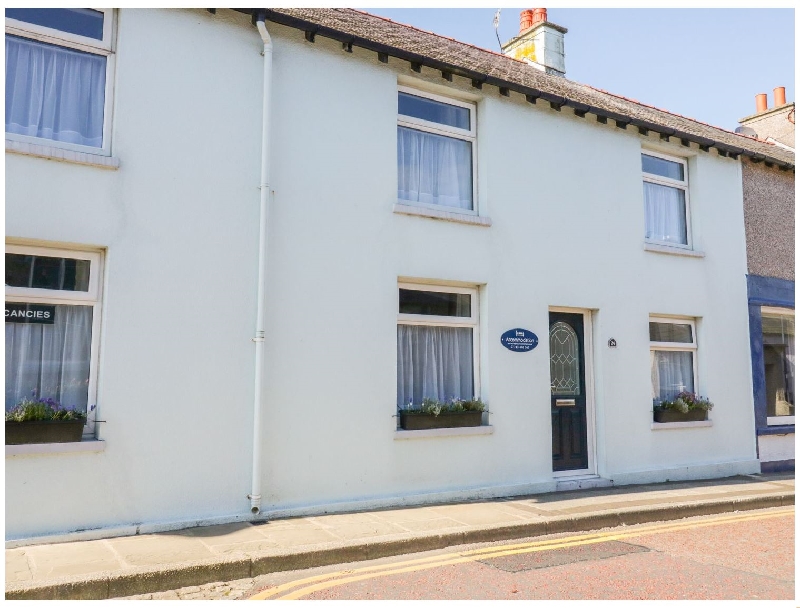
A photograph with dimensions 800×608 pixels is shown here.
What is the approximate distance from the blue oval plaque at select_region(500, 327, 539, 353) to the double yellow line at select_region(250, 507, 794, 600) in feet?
8.91

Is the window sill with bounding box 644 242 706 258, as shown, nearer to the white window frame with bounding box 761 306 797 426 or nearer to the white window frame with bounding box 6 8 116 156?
the white window frame with bounding box 761 306 797 426

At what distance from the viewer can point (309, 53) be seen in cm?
817

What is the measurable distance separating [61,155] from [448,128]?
491cm

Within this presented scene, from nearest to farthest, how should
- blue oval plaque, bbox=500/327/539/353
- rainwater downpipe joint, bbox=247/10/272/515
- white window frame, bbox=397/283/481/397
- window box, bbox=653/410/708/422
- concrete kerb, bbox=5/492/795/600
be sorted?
concrete kerb, bbox=5/492/795/600, rainwater downpipe joint, bbox=247/10/272/515, white window frame, bbox=397/283/481/397, blue oval plaque, bbox=500/327/539/353, window box, bbox=653/410/708/422

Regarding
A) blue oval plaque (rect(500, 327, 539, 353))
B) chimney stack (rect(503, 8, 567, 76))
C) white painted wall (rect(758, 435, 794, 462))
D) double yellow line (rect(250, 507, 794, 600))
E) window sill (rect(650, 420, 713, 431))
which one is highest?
chimney stack (rect(503, 8, 567, 76))

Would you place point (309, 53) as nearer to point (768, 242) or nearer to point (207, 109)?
point (207, 109)

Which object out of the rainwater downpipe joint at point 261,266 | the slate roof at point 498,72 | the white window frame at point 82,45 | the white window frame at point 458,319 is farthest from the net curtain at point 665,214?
the white window frame at point 82,45

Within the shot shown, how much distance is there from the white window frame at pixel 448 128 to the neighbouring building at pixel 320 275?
0.10ft

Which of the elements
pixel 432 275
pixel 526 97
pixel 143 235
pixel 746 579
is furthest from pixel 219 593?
pixel 526 97

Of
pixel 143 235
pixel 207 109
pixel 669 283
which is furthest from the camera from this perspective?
pixel 669 283

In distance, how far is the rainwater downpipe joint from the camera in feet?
23.6

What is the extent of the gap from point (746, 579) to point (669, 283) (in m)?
6.25

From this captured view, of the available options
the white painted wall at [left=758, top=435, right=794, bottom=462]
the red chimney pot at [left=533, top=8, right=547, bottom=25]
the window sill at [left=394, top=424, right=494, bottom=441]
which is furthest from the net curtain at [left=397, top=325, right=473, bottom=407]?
the red chimney pot at [left=533, top=8, right=547, bottom=25]

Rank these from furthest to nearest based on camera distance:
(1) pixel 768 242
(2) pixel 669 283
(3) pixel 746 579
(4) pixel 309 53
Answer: (1) pixel 768 242, (2) pixel 669 283, (4) pixel 309 53, (3) pixel 746 579
